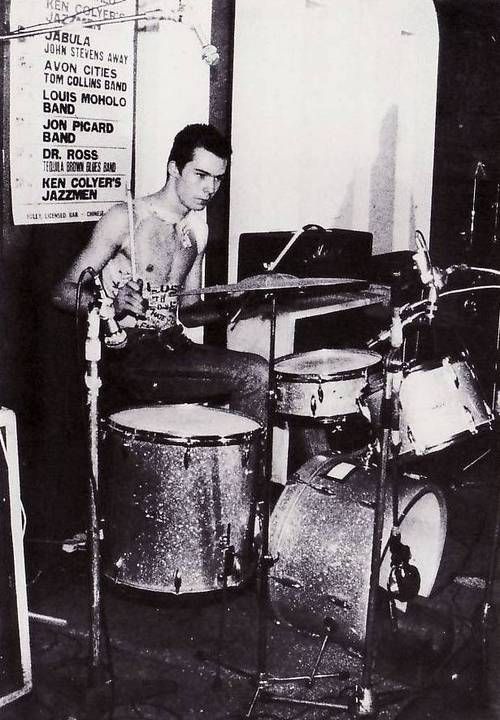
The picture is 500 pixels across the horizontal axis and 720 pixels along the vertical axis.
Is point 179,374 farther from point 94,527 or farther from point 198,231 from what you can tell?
point 94,527

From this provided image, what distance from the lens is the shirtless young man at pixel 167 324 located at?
11.7ft

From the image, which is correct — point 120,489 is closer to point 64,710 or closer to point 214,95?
point 64,710

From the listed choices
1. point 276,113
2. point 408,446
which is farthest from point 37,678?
point 276,113

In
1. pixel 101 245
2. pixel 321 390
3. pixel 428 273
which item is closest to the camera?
pixel 428 273

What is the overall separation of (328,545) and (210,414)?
645 millimetres

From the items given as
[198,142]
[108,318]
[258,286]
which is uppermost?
[198,142]

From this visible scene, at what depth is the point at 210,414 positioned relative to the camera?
127 inches

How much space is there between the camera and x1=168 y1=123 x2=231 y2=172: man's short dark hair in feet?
11.8

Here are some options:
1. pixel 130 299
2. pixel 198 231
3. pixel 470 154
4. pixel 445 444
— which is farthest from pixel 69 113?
pixel 470 154

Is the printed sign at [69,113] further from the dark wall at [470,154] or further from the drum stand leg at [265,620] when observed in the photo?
the dark wall at [470,154]

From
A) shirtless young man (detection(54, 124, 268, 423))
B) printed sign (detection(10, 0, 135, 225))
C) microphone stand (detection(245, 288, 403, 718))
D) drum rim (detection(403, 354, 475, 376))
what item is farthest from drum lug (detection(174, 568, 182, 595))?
printed sign (detection(10, 0, 135, 225))

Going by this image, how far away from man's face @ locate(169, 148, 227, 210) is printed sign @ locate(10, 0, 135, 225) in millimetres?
343

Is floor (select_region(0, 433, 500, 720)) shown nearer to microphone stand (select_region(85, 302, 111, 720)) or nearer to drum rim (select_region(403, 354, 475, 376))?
microphone stand (select_region(85, 302, 111, 720))

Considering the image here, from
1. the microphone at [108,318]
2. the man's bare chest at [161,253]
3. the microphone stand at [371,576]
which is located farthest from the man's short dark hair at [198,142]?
the microphone at [108,318]
